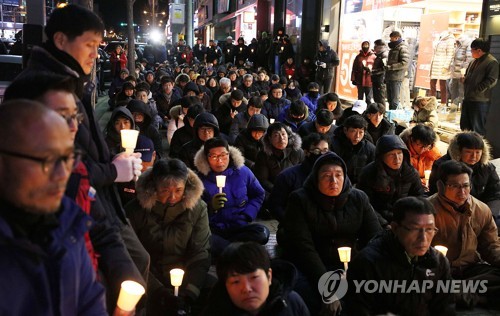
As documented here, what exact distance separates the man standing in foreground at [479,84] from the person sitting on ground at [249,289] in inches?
303

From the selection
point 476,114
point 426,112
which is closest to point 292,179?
point 426,112

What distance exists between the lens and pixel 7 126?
5.27 ft

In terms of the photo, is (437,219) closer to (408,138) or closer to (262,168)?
(408,138)

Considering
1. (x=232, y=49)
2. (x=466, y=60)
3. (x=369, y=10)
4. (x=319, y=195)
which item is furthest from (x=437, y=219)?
(x=232, y=49)

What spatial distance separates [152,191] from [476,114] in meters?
7.28

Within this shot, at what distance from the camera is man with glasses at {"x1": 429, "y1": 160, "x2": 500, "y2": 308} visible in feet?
15.3

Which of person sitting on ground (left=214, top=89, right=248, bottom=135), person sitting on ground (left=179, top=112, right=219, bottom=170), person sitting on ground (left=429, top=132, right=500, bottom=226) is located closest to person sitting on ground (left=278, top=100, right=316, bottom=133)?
person sitting on ground (left=214, top=89, right=248, bottom=135)

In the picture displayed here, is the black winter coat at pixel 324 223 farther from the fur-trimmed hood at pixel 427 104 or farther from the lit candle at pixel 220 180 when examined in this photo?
the fur-trimmed hood at pixel 427 104

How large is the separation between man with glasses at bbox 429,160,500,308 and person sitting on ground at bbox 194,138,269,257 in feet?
5.67

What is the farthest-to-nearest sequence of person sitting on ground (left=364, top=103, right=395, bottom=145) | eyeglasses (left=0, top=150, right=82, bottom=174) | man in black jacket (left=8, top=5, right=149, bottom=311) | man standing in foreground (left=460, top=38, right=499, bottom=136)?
man standing in foreground (left=460, top=38, right=499, bottom=136), person sitting on ground (left=364, top=103, right=395, bottom=145), man in black jacket (left=8, top=5, right=149, bottom=311), eyeglasses (left=0, top=150, right=82, bottom=174)

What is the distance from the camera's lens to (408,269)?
3572 mm

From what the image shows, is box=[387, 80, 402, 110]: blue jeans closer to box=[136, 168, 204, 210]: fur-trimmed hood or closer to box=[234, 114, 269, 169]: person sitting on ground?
box=[234, 114, 269, 169]: person sitting on ground

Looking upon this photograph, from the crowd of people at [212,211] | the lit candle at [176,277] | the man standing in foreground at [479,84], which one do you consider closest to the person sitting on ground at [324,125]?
the crowd of people at [212,211]

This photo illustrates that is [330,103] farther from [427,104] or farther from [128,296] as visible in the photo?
[128,296]
